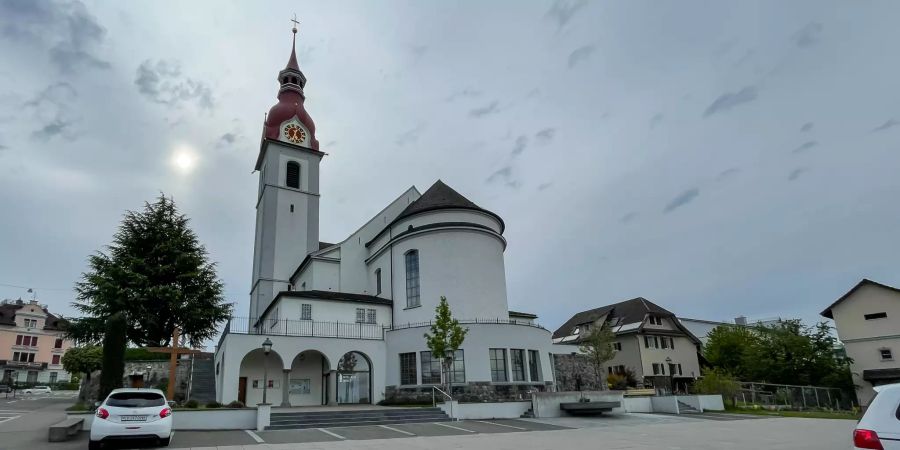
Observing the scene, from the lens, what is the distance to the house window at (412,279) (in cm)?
2847

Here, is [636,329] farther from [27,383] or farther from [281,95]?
[27,383]

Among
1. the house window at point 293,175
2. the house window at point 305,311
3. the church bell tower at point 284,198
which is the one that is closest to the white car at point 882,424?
the house window at point 305,311

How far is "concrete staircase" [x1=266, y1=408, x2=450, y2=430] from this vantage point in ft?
56.3

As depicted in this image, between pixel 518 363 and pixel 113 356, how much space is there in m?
17.2

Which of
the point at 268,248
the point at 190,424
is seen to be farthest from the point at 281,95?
the point at 190,424

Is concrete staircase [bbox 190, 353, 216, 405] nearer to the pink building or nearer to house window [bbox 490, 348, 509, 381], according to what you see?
house window [bbox 490, 348, 509, 381]

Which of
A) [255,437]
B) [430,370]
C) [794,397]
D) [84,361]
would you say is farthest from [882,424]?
[84,361]

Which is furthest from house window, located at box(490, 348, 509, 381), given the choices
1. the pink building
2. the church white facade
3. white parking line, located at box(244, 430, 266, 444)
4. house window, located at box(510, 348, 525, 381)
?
the pink building

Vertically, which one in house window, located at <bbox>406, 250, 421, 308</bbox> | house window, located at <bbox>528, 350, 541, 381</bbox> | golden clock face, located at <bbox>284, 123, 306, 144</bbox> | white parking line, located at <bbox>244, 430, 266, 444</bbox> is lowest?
white parking line, located at <bbox>244, 430, 266, 444</bbox>

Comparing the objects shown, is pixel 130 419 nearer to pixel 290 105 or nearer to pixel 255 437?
pixel 255 437

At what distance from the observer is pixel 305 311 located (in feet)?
86.9

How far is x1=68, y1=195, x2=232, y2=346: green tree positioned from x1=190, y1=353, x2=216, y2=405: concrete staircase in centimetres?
508

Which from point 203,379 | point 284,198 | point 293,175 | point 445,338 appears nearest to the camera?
point 445,338

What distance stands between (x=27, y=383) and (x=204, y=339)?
1560 inches
